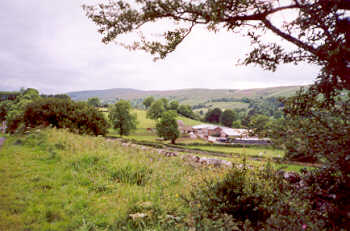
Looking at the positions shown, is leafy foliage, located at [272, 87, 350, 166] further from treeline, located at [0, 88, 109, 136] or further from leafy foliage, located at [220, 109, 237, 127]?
leafy foliage, located at [220, 109, 237, 127]

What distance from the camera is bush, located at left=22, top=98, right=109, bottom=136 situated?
15.7m

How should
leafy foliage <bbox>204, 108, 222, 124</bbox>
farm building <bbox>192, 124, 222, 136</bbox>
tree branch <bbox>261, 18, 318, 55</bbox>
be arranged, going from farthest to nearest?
leafy foliage <bbox>204, 108, 222, 124</bbox> < farm building <bbox>192, 124, 222, 136</bbox> < tree branch <bbox>261, 18, 318, 55</bbox>

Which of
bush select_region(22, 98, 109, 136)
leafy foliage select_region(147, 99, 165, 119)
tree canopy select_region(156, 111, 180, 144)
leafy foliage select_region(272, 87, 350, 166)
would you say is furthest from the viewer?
leafy foliage select_region(147, 99, 165, 119)

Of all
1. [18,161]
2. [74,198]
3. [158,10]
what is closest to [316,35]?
[158,10]

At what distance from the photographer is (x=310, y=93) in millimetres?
2721

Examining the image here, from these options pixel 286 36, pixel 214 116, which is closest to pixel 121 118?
pixel 214 116

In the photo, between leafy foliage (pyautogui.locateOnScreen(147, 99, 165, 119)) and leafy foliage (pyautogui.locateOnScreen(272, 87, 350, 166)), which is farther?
leafy foliage (pyautogui.locateOnScreen(147, 99, 165, 119))

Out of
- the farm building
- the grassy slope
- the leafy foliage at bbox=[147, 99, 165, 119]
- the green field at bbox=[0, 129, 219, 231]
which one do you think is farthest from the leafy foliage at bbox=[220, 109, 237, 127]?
the green field at bbox=[0, 129, 219, 231]

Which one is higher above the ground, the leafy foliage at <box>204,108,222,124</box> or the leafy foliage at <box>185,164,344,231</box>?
the leafy foliage at <box>185,164,344,231</box>

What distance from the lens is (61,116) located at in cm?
1603

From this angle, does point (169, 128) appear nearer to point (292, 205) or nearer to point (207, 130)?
point (207, 130)

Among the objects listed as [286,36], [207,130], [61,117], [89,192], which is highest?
[286,36]

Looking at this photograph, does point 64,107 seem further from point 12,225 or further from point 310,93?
point 310,93

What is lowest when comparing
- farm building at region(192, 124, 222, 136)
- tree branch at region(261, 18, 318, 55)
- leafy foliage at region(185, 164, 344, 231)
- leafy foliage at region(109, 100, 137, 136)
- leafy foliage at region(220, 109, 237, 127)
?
farm building at region(192, 124, 222, 136)
